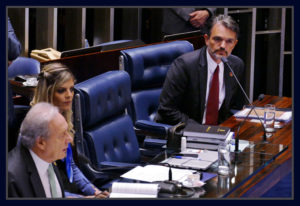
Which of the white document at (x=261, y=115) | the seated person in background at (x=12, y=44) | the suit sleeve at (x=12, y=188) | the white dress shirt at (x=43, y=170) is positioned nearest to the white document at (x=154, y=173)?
the white dress shirt at (x=43, y=170)

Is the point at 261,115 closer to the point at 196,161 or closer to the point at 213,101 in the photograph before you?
the point at 213,101

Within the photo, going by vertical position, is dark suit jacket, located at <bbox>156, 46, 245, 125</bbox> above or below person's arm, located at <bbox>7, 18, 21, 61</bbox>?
below

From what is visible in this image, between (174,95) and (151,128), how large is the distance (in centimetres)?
30

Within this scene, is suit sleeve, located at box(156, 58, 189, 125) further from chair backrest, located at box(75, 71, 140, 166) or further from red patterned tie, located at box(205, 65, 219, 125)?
chair backrest, located at box(75, 71, 140, 166)

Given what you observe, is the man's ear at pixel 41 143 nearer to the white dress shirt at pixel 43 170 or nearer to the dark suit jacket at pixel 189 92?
the white dress shirt at pixel 43 170

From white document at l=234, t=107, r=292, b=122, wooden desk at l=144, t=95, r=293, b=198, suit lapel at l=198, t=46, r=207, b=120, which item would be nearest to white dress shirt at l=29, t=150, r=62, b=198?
wooden desk at l=144, t=95, r=293, b=198

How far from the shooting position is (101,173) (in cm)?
268

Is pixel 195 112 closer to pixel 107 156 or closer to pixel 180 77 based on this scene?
pixel 180 77

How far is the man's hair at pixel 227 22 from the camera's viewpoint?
9.08 ft

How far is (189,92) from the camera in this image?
3.45 m

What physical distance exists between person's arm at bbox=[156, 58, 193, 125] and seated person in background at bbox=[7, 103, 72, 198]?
4.81 feet

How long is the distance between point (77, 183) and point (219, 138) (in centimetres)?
76

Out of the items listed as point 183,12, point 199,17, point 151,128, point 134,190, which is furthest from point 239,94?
point 134,190

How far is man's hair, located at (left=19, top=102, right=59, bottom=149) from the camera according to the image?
2.02 meters
